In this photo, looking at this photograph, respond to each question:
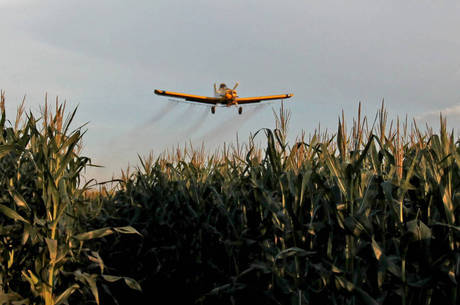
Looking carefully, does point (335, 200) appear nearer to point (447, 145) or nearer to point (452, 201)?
point (452, 201)

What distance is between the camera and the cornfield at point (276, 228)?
3.87m

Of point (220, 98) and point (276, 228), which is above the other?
point (220, 98)

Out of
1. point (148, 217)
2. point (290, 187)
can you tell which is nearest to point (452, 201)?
point (290, 187)

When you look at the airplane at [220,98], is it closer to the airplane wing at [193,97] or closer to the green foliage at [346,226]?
the airplane wing at [193,97]

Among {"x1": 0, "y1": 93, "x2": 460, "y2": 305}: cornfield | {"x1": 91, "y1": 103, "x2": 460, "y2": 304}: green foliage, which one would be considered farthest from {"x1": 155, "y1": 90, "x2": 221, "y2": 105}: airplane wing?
{"x1": 91, "y1": 103, "x2": 460, "y2": 304}: green foliage

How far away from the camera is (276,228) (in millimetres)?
4664

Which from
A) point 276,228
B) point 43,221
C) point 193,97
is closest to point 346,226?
point 276,228

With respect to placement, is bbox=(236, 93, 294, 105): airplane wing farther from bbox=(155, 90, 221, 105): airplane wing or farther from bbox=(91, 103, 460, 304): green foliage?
bbox=(91, 103, 460, 304): green foliage

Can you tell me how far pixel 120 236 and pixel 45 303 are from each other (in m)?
2.89

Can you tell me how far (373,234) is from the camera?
3.86 meters

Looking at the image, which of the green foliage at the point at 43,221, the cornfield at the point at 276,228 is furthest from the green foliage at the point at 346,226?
the green foliage at the point at 43,221

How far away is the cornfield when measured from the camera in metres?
3.87

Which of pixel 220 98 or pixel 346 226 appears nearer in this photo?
pixel 346 226

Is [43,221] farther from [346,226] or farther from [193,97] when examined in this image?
[193,97]
